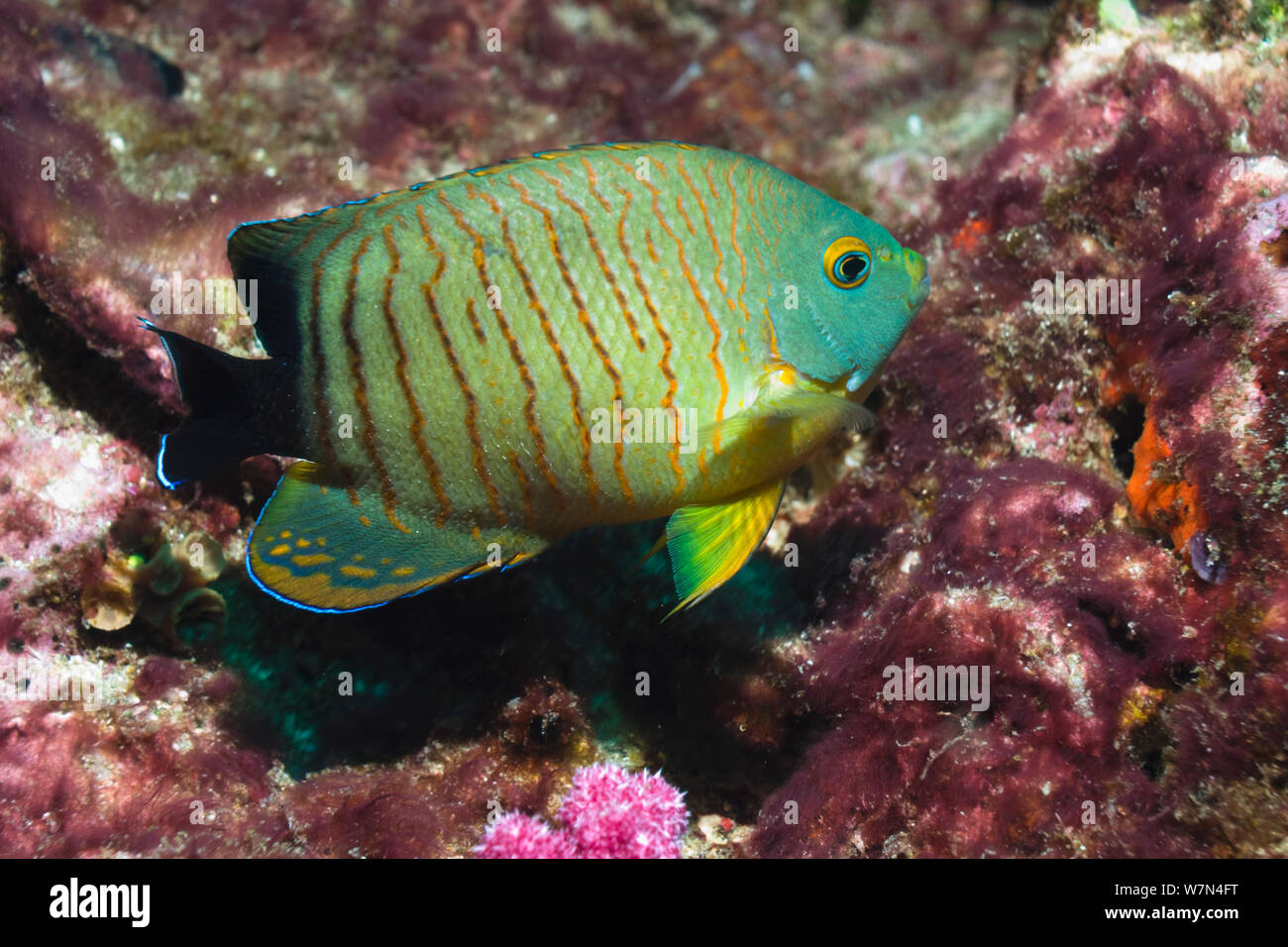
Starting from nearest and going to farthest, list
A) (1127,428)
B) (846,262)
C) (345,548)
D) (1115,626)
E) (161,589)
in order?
(345,548)
(846,262)
(1115,626)
(161,589)
(1127,428)

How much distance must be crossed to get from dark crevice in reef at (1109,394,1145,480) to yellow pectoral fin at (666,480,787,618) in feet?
5.66

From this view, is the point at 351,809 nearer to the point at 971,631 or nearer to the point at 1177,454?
the point at 971,631

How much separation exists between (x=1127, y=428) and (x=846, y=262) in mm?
1734

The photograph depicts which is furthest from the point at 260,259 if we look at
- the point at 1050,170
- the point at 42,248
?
the point at 1050,170

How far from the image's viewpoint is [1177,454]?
2680 mm

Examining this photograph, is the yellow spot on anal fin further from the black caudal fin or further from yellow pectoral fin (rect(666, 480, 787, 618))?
yellow pectoral fin (rect(666, 480, 787, 618))

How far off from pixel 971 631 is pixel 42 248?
4080 mm

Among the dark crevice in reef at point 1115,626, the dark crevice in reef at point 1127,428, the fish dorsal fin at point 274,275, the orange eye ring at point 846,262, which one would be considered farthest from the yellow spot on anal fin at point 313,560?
the dark crevice in reef at point 1127,428

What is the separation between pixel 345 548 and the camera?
2297 millimetres

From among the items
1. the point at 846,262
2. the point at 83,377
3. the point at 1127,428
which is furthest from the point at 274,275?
the point at 1127,428

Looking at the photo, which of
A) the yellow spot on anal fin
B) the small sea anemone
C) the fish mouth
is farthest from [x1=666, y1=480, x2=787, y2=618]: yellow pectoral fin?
the small sea anemone

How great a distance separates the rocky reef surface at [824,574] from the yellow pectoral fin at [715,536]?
2.65ft

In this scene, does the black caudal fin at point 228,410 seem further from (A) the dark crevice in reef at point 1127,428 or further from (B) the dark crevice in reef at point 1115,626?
(A) the dark crevice in reef at point 1127,428

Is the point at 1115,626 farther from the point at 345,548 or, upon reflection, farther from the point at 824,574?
the point at 345,548
